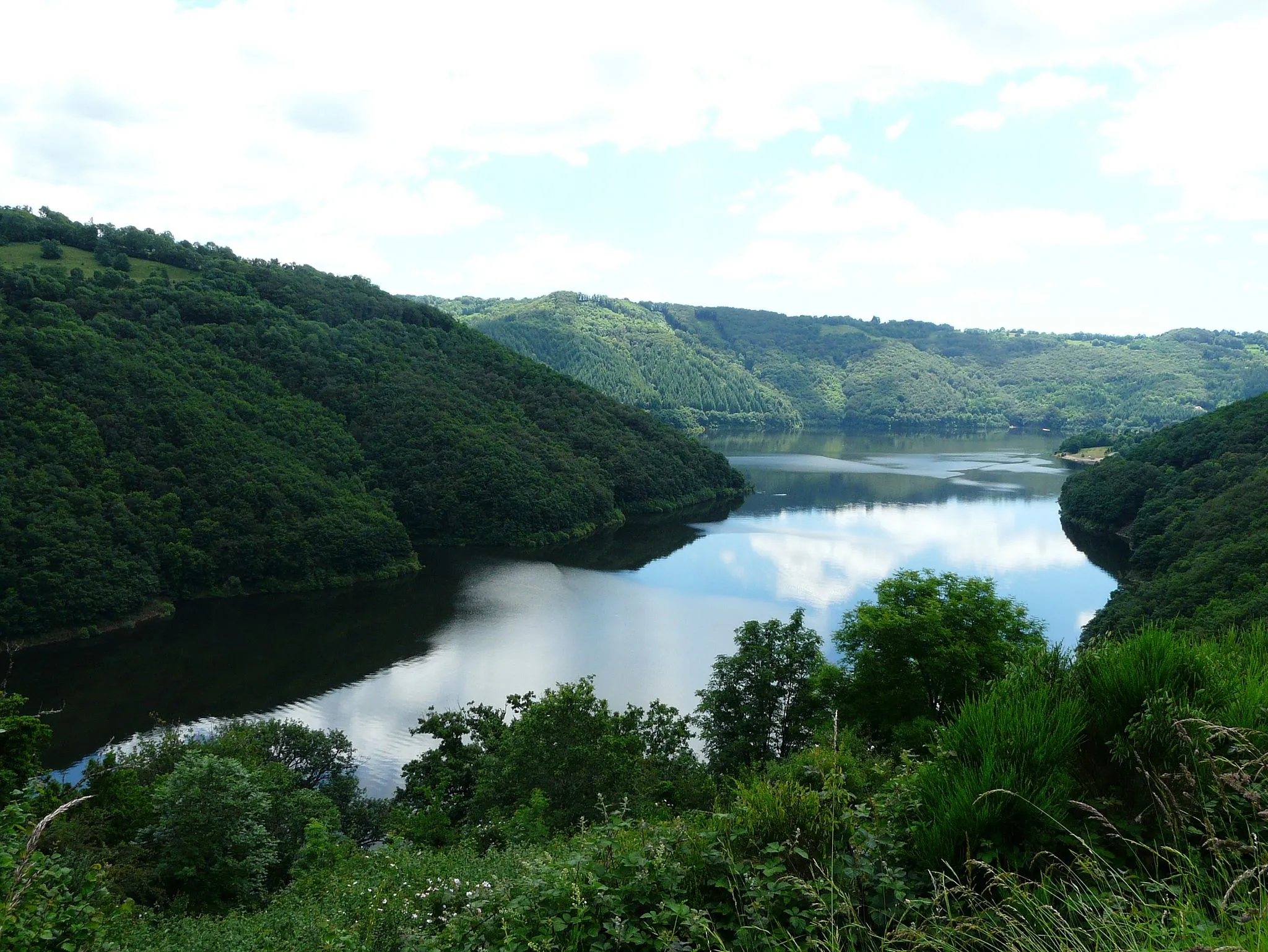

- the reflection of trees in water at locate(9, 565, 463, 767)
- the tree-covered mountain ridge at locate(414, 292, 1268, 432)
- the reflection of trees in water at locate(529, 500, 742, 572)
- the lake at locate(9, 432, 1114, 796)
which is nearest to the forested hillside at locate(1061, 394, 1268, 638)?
the lake at locate(9, 432, 1114, 796)

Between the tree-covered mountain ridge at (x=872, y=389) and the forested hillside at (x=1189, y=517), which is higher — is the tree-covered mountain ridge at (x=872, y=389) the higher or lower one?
the higher one

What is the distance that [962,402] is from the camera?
18450 cm

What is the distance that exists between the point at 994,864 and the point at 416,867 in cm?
747

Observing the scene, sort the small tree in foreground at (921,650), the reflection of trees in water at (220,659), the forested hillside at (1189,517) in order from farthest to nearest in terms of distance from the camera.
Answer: the reflection of trees in water at (220,659) < the forested hillside at (1189,517) < the small tree in foreground at (921,650)

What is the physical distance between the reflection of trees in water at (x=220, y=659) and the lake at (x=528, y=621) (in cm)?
11

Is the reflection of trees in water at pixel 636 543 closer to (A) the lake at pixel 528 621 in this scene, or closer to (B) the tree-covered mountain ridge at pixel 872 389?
(A) the lake at pixel 528 621

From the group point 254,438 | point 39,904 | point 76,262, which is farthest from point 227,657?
point 76,262

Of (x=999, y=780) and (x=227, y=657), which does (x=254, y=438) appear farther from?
(x=999, y=780)

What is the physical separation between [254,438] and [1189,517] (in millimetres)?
60076

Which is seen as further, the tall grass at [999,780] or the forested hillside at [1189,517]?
the forested hillside at [1189,517]

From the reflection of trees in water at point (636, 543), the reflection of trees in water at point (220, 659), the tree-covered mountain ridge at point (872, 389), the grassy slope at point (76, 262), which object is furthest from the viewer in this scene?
the tree-covered mountain ridge at point (872, 389)

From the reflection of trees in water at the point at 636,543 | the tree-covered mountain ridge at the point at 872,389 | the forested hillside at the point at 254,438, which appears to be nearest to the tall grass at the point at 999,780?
the forested hillside at the point at 254,438

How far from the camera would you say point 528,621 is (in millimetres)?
42000

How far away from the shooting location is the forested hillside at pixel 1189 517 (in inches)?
1182
